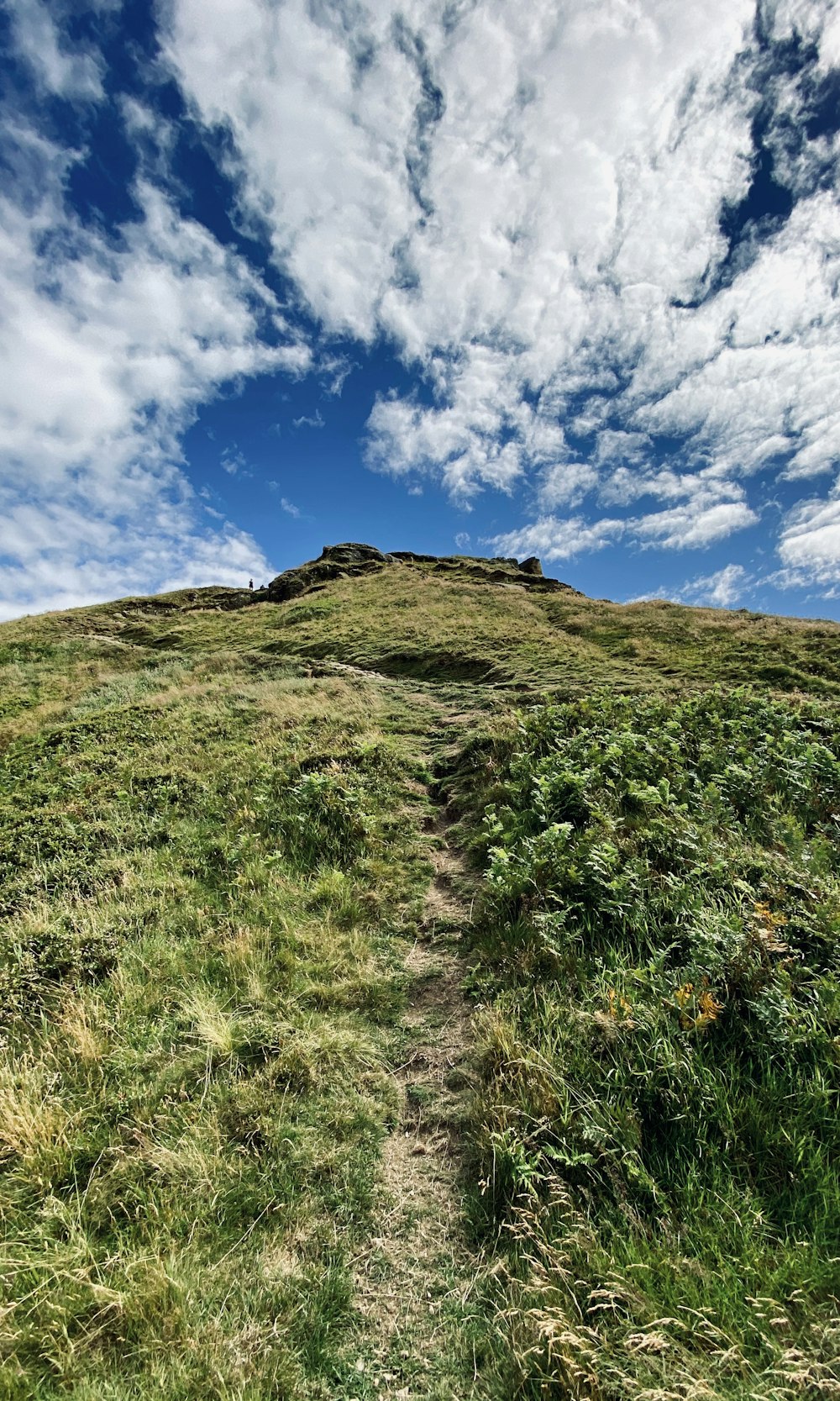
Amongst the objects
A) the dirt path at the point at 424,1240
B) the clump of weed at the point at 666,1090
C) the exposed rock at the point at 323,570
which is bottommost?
the dirt path at the point at 424,1240

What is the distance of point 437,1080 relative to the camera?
5.07 metres

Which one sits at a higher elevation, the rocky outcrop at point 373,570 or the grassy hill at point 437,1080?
the rocky outcrop at point 373,570

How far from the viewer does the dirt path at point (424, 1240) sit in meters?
3.20

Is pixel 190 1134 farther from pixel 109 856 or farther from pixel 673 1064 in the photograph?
pixel 109 856

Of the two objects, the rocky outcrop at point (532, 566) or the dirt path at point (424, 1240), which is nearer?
the dirt path at point (424, 1240)

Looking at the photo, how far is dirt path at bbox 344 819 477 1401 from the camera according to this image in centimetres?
320

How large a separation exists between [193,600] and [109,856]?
50.6 metres

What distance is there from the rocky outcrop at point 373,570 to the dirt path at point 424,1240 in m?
47.4

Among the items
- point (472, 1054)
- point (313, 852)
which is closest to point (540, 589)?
point (313, 852)

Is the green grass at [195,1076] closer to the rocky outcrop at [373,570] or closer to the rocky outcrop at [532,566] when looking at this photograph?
the rocky outcrop at [373,570]

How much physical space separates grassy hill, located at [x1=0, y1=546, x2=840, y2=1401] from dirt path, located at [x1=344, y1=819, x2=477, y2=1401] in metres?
0.02

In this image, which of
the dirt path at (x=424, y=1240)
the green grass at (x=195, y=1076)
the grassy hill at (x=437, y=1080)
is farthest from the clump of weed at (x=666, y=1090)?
the green grass at (x=195, y=1076)

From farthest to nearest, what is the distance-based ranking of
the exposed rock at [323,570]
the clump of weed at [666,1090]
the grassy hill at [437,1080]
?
the exposed rock at [323,570] < the grassy hill at [437,1080] < the clump of weed at [666,1090]

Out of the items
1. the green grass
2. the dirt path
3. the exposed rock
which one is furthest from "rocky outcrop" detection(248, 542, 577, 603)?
the dirt path
